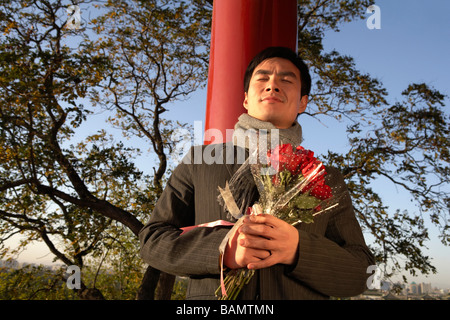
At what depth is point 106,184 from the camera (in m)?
7.62

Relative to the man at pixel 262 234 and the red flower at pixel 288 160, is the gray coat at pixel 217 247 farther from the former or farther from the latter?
the red flower at pixel 288 160

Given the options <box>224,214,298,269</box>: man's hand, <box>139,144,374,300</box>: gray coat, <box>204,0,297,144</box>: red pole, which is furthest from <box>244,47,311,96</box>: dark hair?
<box>224,214,298,269</box>: man's hand

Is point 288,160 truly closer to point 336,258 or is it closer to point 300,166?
point 300,166

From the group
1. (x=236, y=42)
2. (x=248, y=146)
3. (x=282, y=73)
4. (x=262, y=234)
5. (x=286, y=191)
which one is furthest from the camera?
(x=236, y=42)

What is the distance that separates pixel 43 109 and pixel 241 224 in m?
7.04

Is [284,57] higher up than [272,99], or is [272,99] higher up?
[284,57]

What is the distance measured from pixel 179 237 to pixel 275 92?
825 mm

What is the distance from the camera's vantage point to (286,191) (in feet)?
4.45

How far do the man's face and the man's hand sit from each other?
662mm

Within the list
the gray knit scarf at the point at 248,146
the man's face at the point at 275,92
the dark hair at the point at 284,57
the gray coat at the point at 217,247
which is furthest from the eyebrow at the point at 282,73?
the gray coat at the point at 217,247

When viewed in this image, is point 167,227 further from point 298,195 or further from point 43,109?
point 43,109

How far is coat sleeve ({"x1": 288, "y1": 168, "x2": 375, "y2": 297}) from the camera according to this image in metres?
1.33

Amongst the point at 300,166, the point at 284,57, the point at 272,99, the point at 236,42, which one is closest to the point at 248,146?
the point at 272,99

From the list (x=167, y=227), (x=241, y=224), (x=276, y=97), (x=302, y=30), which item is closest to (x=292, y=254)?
(x=241, y=224)
